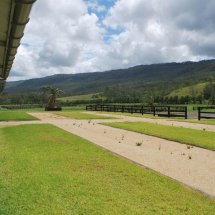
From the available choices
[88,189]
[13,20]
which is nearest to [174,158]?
[88,189]

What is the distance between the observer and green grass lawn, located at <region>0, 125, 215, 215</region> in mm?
6941

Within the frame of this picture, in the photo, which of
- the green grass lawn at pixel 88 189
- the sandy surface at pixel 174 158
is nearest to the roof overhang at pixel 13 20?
the green grass lawn at pixel 88 189

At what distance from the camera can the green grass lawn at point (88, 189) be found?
6.94m

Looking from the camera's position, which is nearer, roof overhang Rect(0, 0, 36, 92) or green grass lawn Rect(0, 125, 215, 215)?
roof overhang Rect(0, 0, 36, 92)

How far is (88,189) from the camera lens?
8.34 m

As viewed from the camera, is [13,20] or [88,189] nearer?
[13,20]

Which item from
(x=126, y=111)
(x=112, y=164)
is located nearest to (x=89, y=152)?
(x=112, y=164)

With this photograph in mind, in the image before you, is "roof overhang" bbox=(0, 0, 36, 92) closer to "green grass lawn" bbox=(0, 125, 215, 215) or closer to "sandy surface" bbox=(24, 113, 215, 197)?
Answer: "green grass lawn" bbox=(0, 125, 215, 215)

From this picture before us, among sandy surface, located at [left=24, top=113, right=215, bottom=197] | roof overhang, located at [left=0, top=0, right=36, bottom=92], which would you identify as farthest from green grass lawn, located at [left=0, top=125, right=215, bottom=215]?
roof overhang, located at [left=0, top=0, right=36, bottom=92]

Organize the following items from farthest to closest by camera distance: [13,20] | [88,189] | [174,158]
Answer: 1. [174,158]
2. [88,189]
3. [13,20]

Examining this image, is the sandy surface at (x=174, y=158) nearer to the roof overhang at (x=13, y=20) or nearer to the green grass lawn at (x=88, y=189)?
the green grass lawn at (x=88, y=189)

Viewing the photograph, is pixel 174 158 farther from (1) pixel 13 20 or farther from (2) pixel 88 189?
(1) pixel 13 20

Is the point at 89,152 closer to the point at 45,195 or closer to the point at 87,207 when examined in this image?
the point at 45,195

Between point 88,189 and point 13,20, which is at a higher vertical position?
point 13,20
